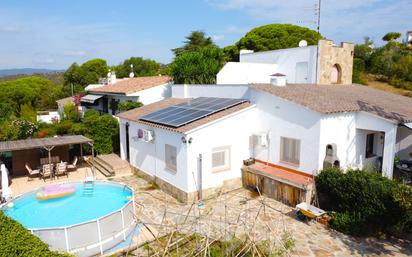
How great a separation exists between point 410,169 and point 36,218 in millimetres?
25708

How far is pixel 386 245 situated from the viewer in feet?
49.2

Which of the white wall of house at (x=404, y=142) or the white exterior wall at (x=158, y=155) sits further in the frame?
the white wall of house at (x=404, y=142)

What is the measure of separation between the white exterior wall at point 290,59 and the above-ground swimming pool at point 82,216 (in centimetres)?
2383

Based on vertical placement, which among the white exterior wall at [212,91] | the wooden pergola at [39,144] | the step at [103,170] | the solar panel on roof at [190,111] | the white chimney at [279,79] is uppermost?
the white chimney at [279,79]

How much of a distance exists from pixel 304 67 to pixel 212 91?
12939 millimetres

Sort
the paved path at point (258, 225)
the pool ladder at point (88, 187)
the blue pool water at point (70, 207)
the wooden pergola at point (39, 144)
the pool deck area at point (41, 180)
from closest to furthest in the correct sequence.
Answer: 1. the paved path at point (258, 225)
2. the blue pool water at point (70, 207)
3. the pool ladder at point (88, 187)
4. the pool deck area at point (41, 180)
5. the wooden pergola at point (39, 144)

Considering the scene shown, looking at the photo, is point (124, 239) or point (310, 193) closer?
point (124, 239)

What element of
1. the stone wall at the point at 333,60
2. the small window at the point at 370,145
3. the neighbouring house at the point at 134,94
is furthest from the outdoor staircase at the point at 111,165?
the stone wall at the point at 333,60

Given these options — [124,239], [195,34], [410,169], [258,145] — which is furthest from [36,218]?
[195,34]

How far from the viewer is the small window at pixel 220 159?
21.1 m

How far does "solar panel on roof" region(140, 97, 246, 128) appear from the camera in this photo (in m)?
21.7

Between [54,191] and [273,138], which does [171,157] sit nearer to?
[273,138]

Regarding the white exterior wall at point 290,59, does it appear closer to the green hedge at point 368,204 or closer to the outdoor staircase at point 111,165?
the green hedge at point 368,204

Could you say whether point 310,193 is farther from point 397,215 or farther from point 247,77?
point 247,77
